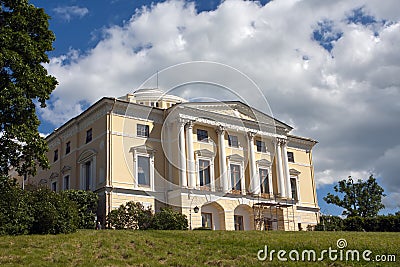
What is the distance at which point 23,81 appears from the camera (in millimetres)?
24875

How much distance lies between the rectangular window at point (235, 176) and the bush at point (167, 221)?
11003 mm

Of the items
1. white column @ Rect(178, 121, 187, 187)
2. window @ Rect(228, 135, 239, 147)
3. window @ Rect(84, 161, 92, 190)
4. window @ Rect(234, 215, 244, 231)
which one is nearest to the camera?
white column @ Rect(178, 121, 187, 187)

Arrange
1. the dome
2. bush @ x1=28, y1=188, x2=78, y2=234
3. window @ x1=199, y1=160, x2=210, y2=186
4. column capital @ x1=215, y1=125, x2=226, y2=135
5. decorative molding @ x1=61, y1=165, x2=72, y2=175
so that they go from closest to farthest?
1. bush @ x1=28, y1=188, x2=78, y2=234
2. window @ x1=199, y1=160, x2=210, y2=186
3. column capital @ x1=215, y1=125, x2=226, y2=135
4. decorative molding @ x1=61, y1=165, x2=72, y2=175
5. the dome

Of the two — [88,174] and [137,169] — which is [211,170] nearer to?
[137,169]

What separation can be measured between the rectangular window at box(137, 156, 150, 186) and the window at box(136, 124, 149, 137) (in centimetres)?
202

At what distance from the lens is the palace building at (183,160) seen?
1735 inches

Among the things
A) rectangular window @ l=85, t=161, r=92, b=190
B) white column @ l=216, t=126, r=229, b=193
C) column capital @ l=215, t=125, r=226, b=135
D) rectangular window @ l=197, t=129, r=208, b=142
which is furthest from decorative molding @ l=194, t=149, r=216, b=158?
rectangular window @ l=85, t=161, r=92, b=190

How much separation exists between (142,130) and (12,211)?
2014 cm

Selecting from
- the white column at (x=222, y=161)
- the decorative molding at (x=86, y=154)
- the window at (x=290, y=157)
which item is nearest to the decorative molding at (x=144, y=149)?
the decorative molding at (x=86, y=154)

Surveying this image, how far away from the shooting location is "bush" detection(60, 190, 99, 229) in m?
38.7

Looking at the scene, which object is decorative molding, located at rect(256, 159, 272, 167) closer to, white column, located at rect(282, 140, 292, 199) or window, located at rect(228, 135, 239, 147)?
white column, located at rect(282, 140, 292, 199)

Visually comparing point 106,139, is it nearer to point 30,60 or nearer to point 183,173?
point 183,173

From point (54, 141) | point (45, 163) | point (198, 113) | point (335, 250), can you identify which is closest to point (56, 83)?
point (45, 163)

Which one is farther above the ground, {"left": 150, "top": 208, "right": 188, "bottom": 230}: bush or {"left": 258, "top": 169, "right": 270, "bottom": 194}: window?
{"left": 258, "top": 169, "right": 270, "bottom": 194}: window
